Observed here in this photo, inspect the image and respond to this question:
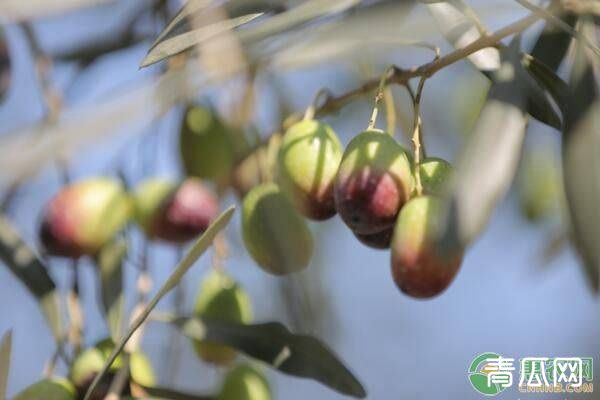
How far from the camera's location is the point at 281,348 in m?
1.07

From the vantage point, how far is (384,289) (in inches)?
94.3

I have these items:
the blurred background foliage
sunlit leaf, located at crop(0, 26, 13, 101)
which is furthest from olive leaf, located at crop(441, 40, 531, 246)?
sunlit leaf, located at crop(0, 26, 13, 101)

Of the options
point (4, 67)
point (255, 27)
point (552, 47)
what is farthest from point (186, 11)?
point (4, 67)

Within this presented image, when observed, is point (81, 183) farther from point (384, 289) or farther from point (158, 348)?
point (384, 289)

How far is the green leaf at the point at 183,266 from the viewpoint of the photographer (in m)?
0.90

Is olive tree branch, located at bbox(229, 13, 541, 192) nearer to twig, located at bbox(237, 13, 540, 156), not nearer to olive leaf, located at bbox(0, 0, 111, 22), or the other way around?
twig, located at bbox(237, 13, 540, 156)

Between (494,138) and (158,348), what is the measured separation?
116cm

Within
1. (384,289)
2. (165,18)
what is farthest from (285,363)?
(384,289)

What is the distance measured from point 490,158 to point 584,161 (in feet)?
0.24

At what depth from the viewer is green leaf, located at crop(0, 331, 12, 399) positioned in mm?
988

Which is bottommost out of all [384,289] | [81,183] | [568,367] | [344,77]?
[384,289]

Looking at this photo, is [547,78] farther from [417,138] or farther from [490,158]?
[490,158]

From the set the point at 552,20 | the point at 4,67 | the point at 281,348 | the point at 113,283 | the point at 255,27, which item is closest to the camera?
the point at 552,20

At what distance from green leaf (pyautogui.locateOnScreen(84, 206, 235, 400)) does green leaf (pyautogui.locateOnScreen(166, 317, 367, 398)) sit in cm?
14
